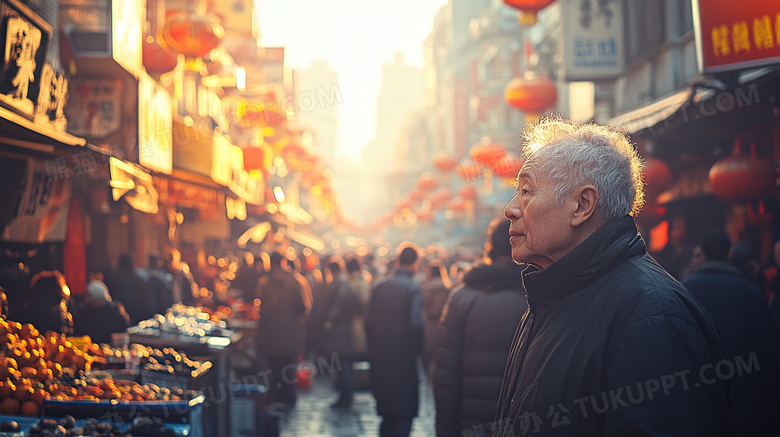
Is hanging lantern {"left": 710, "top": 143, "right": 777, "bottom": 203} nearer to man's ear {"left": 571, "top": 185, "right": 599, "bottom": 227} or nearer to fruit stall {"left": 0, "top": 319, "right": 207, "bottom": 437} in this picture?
fruit stall {"left": 0, "top": 319, "right": 207, "bottom": 437}

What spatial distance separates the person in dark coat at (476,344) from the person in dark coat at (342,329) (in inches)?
244

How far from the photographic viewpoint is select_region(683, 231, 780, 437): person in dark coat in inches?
208

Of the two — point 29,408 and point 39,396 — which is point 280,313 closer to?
point 39,396

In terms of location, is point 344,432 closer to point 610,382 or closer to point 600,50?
point 610,382

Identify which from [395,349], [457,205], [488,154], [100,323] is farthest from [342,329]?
[457,205]

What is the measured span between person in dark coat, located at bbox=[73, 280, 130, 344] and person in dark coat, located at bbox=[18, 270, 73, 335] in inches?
31.6

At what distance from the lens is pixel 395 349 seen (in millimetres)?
7184

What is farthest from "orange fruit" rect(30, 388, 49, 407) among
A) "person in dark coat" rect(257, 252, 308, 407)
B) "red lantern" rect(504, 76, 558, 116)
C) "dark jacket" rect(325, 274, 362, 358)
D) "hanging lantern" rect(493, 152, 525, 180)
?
"hanging lantern" rect(493, 152, 525, 180)

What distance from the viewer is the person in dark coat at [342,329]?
1102cm

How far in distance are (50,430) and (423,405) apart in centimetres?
686

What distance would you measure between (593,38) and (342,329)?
7072 mm

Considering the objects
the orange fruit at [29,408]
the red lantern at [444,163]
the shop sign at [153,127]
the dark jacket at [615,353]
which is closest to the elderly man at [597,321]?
the dark jacket at [615,353]

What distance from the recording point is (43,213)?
8406 mm

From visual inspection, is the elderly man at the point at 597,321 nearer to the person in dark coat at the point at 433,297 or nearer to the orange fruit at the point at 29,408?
the orange fruit at the point at 29,408
